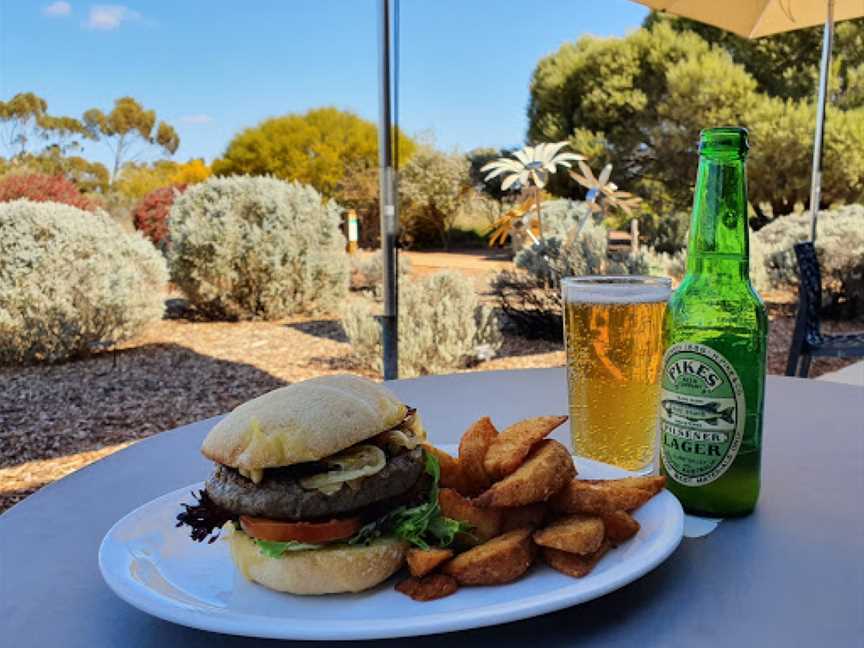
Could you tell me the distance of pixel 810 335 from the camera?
4.32 meters

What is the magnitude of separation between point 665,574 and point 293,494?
426 mm

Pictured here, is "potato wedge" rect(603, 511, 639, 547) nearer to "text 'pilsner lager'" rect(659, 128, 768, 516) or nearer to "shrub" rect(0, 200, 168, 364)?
"text 'pilsner lager'" rect(659, 128, 768, 516)

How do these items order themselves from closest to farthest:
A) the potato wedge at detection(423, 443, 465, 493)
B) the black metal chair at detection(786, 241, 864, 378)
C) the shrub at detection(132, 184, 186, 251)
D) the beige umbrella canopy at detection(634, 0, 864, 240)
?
the potato wedge at detection(423, 443, 465, 493), the black metal chair at detection(786, 241, 864, 378), the beige umbrella canopy at detection(634, 0, 864, 240), the shrub at detection(132, 184, 186, 251)

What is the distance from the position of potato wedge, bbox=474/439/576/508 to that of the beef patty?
110mm

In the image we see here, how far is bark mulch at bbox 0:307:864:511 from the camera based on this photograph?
4363 mm

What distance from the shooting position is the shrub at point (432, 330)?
5.92 meters

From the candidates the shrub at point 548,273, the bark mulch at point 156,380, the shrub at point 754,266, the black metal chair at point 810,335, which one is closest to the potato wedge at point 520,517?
the bark mulch at point 156,380

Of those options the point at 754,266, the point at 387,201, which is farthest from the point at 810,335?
the point at 754,266

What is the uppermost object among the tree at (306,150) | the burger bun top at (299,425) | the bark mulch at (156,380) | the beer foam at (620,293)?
the tree at (306,150)

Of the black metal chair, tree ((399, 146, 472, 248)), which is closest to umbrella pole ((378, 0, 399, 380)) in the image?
the black metal chair

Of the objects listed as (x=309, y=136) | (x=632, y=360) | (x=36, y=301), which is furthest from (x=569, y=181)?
(x=632, y=360)

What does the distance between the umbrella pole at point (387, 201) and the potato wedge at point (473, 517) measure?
2111 mm

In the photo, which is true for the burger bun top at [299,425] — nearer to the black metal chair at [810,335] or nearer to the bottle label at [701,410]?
the bottle label at [701,410]

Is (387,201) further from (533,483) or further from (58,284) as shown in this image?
(58,284)
